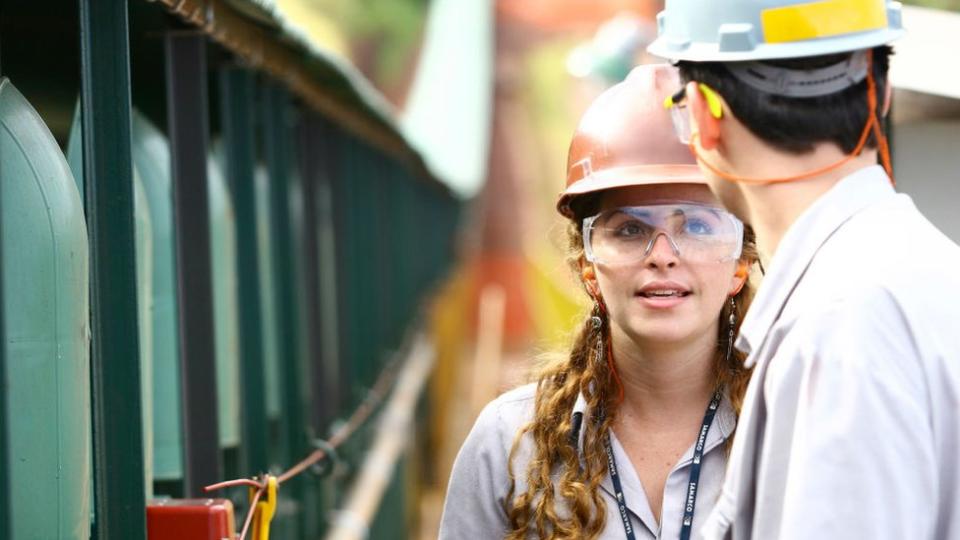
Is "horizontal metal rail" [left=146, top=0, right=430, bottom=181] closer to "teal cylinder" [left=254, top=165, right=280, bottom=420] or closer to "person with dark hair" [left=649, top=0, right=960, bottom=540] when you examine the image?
"teal cylinder" [left=254, top=165, right=280, bottom=420]

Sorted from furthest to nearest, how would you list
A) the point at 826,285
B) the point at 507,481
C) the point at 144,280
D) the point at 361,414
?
the point at 361,414 < the point at 144,280 < the point at 507,481 < the point at 826,285

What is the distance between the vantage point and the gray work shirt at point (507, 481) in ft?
9.90

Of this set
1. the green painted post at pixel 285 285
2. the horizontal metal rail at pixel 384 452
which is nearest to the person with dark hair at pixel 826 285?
the green painted post at pixel 285 285

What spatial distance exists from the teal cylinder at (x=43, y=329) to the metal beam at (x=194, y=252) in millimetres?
1571

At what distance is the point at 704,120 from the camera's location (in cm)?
239

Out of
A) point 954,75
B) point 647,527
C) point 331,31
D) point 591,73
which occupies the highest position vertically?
point 331,31

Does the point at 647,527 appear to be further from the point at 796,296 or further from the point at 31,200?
the point at 31,200

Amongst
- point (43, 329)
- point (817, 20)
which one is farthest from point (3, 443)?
point (817, 20)

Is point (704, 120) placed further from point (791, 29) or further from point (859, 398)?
point (859, 398)

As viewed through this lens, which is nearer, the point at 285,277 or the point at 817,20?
the point at 817,20

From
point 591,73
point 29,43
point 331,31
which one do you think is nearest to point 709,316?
point 29,43

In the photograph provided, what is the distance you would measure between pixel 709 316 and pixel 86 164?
123cm

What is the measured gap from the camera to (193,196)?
4.84 meters

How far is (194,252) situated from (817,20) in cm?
283
